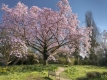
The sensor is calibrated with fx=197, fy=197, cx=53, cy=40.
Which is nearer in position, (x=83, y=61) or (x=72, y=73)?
(x=72, y=73)

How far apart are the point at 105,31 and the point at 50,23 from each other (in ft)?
80.4

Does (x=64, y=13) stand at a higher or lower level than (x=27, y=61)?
higher

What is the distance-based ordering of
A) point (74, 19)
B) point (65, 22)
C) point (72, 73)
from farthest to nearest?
point (74, 19), point (65, 22), point (72, 73)

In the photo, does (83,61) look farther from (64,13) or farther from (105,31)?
(64,13)

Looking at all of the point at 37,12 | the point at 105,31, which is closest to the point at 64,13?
the point at 37,12

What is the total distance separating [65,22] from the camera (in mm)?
21547

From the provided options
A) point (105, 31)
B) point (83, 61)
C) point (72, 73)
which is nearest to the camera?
point (72, 73)

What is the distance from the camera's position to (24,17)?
21781 millimetres

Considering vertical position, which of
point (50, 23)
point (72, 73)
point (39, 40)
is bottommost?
point (72, 73)

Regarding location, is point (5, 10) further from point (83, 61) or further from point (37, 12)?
point (83, 61)

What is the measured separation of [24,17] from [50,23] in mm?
2947

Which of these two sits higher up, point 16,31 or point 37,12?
point 37,12

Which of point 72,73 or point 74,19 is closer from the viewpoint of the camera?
point 72,73

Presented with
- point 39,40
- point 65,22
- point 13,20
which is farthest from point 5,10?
point 65,22
